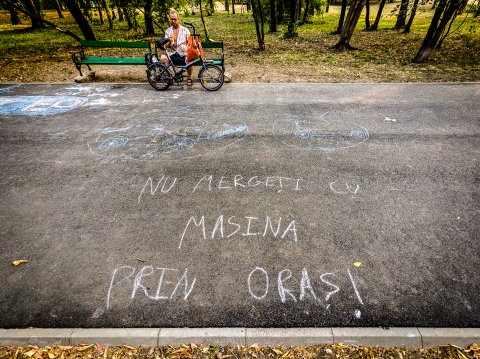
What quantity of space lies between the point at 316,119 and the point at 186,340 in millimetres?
5839

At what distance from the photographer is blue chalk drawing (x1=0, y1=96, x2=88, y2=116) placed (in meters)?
7.53

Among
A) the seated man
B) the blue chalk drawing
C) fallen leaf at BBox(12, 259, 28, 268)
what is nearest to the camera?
fallen leaf at BBox(12, 259, 28, 268)

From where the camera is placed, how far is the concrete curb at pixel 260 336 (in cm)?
258

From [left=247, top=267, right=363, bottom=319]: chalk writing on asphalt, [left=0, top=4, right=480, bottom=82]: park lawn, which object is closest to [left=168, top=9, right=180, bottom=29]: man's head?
[left=0, top=4, right=480, bottom=82]: park lawn

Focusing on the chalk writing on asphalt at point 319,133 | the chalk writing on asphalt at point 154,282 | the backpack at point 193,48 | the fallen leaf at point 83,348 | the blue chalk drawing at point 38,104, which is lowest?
the fallen leaf at point 83,348

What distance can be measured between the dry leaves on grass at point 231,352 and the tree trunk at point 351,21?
1489 centimetres

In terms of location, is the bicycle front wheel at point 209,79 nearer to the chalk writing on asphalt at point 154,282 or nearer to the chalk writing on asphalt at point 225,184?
the chalk writing on asphalt at point 225,184

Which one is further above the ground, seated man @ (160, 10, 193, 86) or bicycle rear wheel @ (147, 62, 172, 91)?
seated man @ (160, 10, 193, 86)

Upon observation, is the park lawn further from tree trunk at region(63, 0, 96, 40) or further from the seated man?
the seated man

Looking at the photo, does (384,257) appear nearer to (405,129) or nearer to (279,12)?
(405,129)

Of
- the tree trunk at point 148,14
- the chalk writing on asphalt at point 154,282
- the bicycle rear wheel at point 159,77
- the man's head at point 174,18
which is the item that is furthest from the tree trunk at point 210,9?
the chalk writing on asphalt at point 154,282

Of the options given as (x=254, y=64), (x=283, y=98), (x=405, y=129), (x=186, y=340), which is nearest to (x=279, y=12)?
(x=254, y=64)

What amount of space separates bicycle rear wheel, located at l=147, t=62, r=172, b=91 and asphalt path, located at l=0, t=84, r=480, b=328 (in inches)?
76.4

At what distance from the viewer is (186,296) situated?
3031 millimetres
